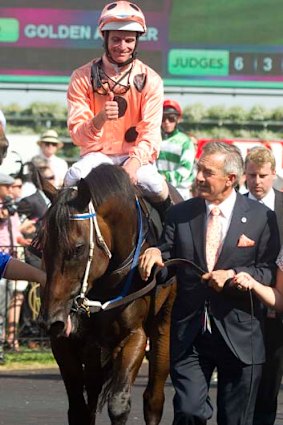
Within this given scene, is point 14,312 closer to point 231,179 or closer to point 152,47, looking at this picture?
point 231,179

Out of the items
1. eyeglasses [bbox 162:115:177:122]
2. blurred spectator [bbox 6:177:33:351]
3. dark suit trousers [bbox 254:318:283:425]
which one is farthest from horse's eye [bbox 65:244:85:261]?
blurred spectator [bbox 6:177:33:351]

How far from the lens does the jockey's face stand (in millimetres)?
9203

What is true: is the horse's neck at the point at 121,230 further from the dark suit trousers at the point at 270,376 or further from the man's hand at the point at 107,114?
Result: the dark suit trousers at the point at 270,376

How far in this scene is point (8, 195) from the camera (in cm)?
1555

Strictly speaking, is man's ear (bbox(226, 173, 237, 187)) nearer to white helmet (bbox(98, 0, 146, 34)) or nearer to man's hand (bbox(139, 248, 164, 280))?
man's hand (bbox(139, 248, 164, 280))

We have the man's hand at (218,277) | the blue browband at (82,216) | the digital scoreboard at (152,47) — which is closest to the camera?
the man's hand at (218,277)

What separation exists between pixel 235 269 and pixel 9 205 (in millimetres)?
7812

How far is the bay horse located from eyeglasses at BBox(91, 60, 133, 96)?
25.5 inches

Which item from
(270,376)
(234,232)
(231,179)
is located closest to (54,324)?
(234,232)

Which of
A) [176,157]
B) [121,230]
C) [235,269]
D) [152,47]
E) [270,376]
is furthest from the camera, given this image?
[152,47]

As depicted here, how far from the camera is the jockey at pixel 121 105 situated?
30.2ft

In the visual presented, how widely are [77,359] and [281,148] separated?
956 centimetres

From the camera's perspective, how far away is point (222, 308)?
7762 mm

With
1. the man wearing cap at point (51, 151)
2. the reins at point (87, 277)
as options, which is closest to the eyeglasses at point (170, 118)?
the man wearing cap at point (51, 151)
